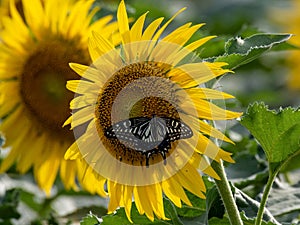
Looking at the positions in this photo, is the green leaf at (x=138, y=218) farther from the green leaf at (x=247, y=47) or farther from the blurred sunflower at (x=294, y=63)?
the blurred sunflower at (x=294, y=63)

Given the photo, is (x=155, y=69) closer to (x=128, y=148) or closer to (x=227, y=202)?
(x=128, y=148)

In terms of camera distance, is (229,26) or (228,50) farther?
(229,26)

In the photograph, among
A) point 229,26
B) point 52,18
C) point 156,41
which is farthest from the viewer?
point 229,26

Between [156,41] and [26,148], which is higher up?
[156,41]

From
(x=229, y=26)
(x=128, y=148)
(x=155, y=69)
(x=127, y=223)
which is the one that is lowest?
(x=127, y=223)

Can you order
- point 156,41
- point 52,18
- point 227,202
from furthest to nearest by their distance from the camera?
point 52,18, point 156,41, point 227,202

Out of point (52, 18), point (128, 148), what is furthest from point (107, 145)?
point (52, 18)

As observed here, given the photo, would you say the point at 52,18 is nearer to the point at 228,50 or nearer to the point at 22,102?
the point at 22,102

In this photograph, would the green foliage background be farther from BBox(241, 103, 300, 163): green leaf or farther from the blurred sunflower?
the blurred sunflower
